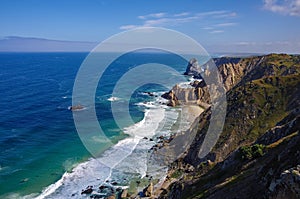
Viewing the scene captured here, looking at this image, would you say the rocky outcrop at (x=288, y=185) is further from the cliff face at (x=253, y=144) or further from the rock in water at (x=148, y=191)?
the rock in water at (x=148, y=191)

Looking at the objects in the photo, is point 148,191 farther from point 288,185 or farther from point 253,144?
point 288,185

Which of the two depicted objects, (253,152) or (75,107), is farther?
(75,107)

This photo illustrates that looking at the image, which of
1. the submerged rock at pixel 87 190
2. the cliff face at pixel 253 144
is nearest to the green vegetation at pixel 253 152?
the cliff face at pixel 253 144

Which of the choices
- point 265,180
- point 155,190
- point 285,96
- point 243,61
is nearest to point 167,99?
point 243,61

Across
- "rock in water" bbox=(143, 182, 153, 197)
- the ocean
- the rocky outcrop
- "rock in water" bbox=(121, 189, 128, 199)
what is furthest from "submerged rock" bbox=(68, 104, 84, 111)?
the rocky outcrop

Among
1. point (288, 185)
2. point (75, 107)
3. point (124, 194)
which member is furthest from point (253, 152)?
point (75, 107)

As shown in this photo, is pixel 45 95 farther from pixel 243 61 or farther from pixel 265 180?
pixel 265 180

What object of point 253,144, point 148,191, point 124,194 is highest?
point 253,144

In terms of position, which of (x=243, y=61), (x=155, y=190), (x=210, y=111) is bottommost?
(x=155, y=190)
